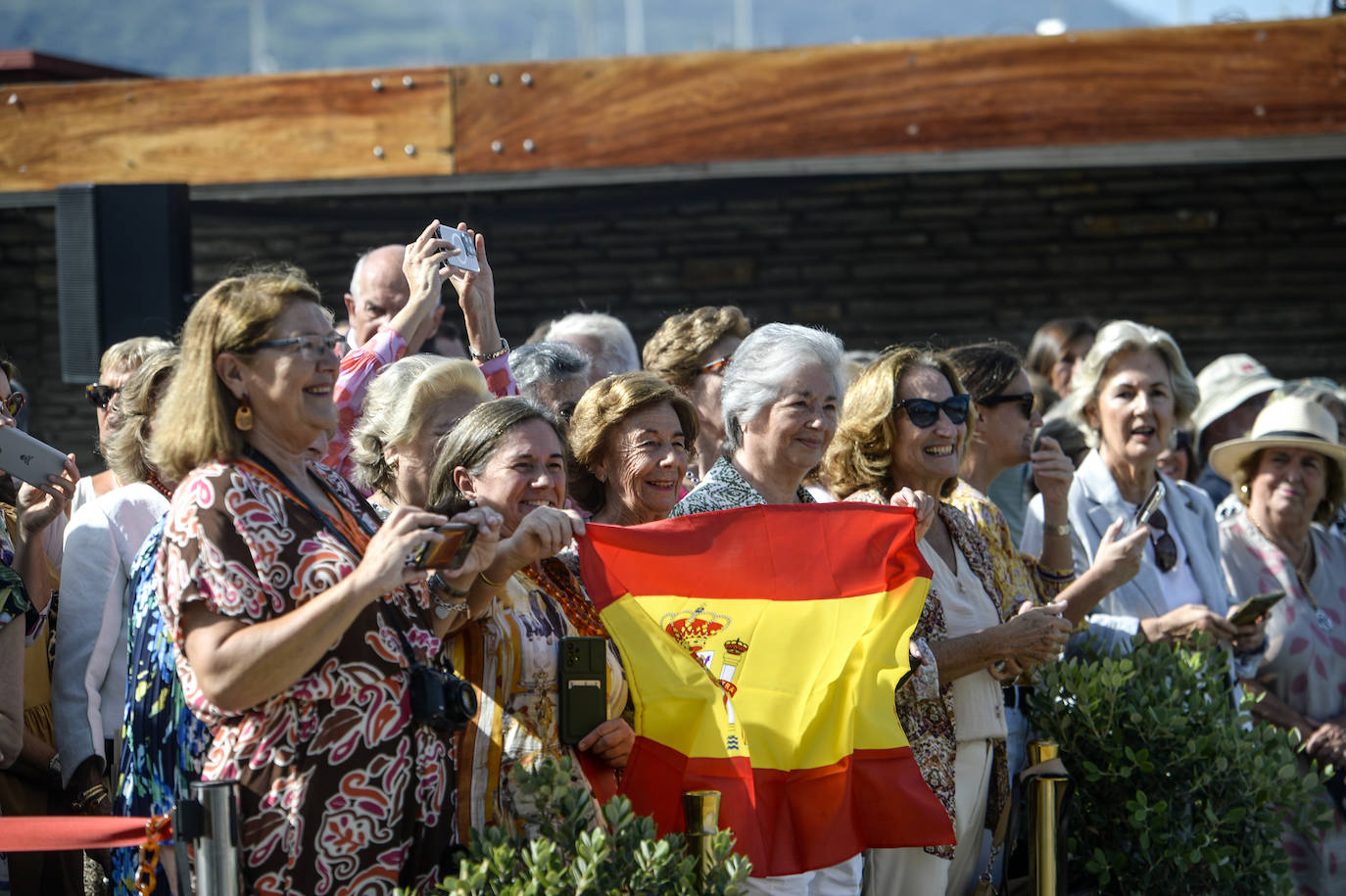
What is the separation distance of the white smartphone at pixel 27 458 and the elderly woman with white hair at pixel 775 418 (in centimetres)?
172

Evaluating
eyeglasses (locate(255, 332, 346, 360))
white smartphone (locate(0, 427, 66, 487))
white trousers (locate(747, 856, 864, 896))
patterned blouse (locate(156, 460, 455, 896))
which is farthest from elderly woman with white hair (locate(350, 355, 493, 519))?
white trousers (locate(747, 856, 864, 896))

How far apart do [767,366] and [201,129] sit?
5404mm

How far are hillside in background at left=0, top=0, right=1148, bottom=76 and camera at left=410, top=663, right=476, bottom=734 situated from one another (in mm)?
6116

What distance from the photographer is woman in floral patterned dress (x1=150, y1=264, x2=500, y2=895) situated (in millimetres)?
2738

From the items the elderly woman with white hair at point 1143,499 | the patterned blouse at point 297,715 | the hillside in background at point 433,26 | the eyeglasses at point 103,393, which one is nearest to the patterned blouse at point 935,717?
the elderly woman with white hair at point 1143,499

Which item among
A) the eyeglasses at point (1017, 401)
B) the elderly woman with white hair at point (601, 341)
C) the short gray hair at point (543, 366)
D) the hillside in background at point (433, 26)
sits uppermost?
the hillside in background at point (433, 26)

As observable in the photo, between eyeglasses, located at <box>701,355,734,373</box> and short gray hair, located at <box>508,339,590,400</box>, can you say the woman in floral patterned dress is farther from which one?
eyeglasses, located at <box>701,355,734,373</box>

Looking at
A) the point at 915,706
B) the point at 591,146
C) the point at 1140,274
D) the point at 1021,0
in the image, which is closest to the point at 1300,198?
the point at 1140,274

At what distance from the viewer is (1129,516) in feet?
18.5

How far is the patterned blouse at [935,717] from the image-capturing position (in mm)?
4164

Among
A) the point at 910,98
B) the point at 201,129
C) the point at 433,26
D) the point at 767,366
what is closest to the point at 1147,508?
the point at 767,366

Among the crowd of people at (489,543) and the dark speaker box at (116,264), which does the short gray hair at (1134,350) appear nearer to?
the crowd of people at (489,543)

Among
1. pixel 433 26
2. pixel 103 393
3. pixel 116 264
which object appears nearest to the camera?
pixel 103 393

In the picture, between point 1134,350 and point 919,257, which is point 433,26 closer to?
point 919,257
